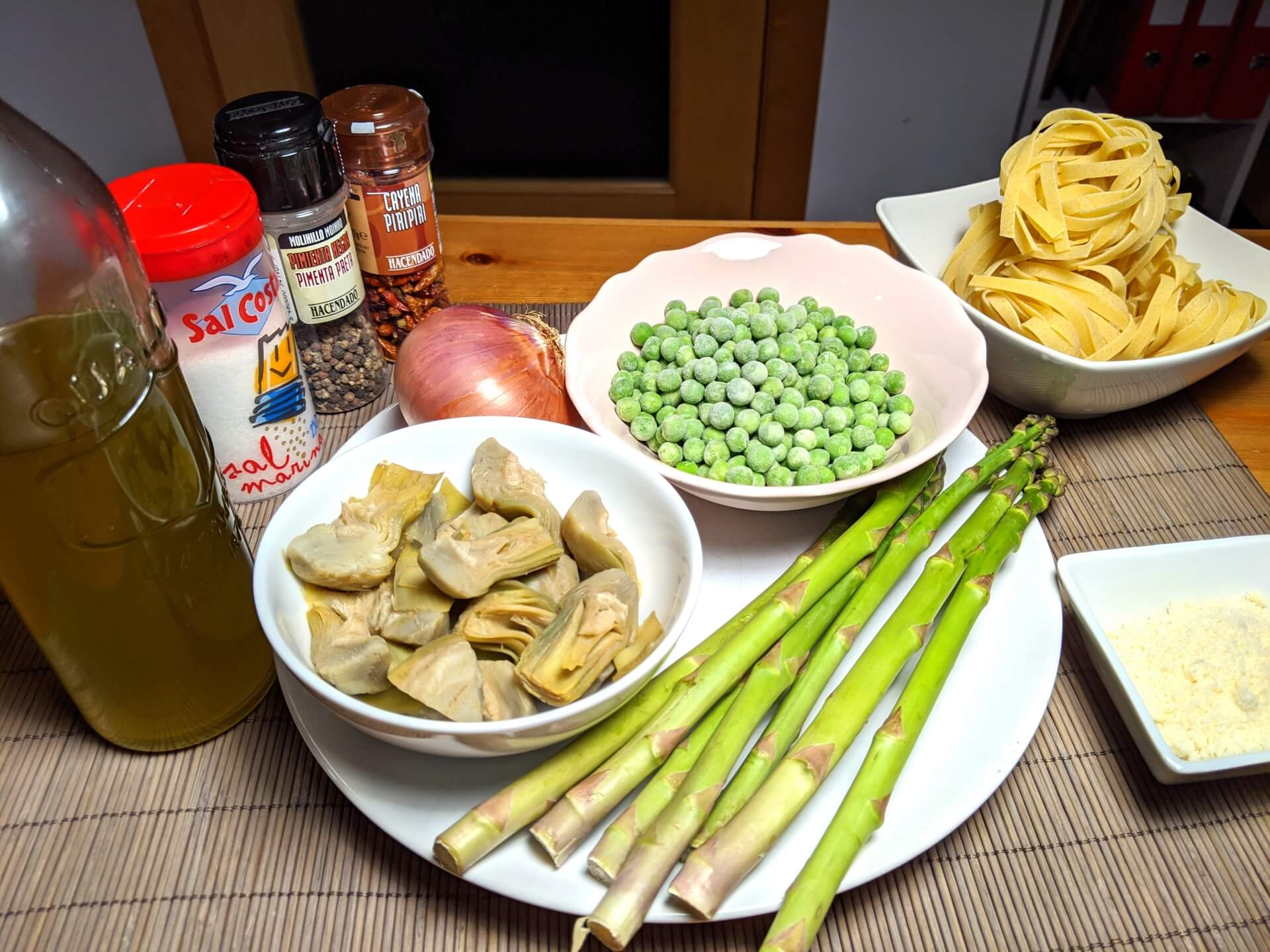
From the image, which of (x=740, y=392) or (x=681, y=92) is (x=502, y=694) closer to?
(x=740, y=392)

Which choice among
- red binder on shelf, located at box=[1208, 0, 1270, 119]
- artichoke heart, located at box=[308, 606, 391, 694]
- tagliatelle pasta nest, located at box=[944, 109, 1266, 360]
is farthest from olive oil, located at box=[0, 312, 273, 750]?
red binder on shelf, located at box=[1208, 0, 1270, 119]

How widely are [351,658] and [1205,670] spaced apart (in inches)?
29.9

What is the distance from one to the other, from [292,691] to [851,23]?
212 centimetres

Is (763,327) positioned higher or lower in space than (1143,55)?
higher

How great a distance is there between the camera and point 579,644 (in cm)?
68

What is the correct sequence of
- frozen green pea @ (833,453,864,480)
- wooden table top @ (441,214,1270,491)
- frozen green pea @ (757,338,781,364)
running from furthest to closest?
wooden table top @ (441,214,1270,491) → frozen green pea @ (757,338,781,364) → frozen green pea @ (833,453,864,480)

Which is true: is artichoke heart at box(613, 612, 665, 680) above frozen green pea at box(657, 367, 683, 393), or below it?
above

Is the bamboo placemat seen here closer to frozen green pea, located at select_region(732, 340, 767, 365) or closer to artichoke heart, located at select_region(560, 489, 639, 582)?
artichoke heart, located at select_region(560, 489, 639, 582)

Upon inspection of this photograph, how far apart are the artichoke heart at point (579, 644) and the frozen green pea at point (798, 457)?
28cm

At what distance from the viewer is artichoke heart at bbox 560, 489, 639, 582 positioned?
79 centimetres

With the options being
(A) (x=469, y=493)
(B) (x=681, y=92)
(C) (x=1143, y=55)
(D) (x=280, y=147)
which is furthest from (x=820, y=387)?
(C) (x=1143, y=55)

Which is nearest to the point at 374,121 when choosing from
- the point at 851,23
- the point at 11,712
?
the point at 11,712

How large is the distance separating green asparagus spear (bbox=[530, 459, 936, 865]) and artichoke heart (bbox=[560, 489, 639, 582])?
11cm

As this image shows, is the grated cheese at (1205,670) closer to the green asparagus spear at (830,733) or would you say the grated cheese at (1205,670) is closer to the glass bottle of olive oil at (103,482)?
the green asparagus spear at (830,733)
